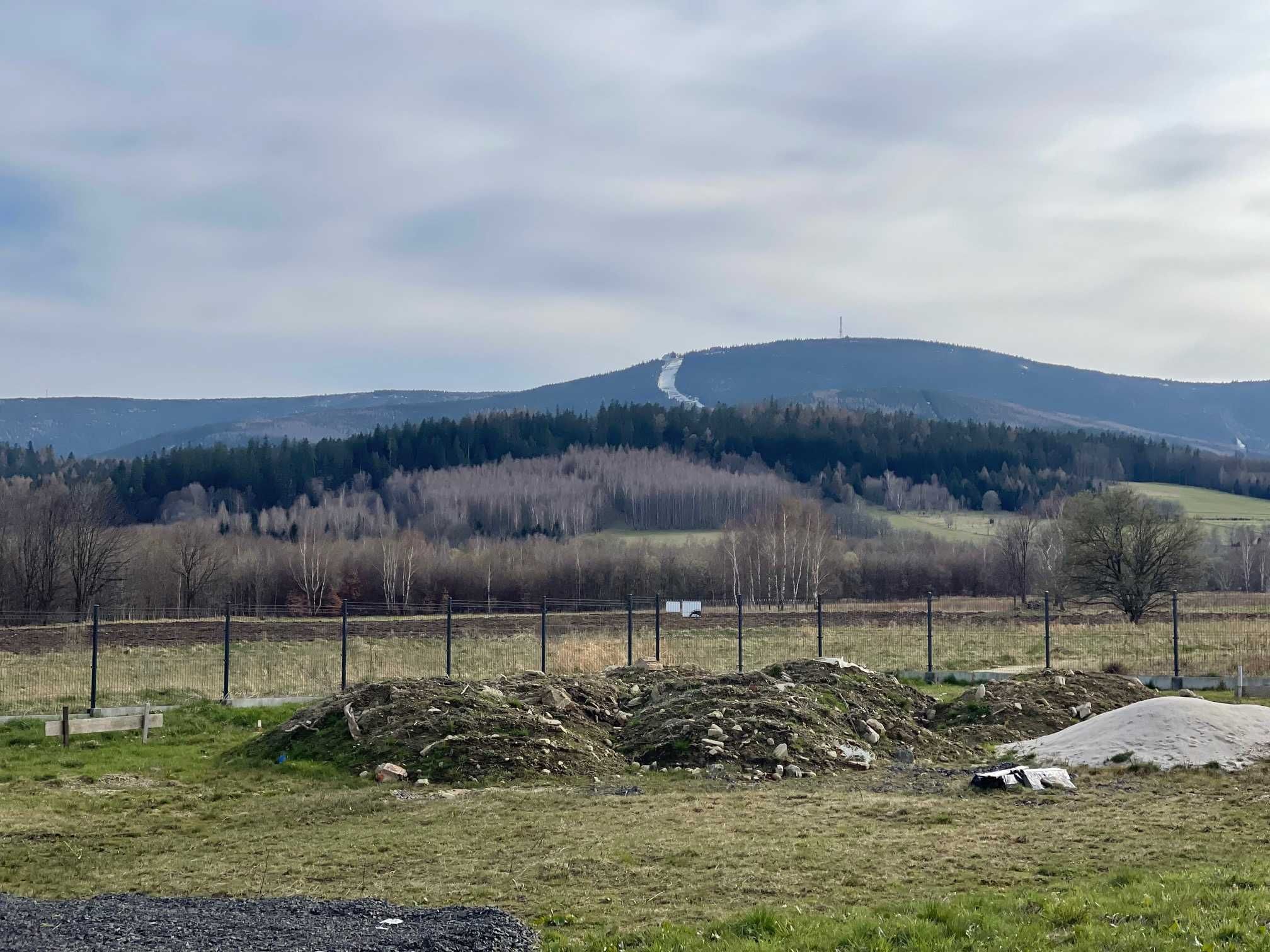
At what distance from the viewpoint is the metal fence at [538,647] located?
94.7ft

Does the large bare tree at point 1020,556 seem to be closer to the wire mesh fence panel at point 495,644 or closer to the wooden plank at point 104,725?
the wire mesh fence panel at point 495,644

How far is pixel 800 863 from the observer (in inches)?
458

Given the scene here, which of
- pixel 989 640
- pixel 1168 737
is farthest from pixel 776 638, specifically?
pixel 1168 737

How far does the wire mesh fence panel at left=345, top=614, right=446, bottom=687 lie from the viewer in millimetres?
31891

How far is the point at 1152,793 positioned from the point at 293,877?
10.9 meters

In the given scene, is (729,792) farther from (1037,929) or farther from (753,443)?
(753,443)

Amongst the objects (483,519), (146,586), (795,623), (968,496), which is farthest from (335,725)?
(968,496)

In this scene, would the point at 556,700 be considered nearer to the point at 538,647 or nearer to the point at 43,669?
the point at 43,669

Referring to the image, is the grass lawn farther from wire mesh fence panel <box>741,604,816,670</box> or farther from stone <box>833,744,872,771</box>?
wire mesh fence panel <box>741,604,816,670</box>

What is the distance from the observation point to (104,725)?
2105 cm

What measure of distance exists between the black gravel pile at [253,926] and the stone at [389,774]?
765cm

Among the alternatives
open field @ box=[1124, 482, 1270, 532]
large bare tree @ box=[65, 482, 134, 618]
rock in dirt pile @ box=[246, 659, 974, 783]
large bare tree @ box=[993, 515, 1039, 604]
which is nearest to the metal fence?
rock in dirt pile @ box=[246, 659, 974, 783]

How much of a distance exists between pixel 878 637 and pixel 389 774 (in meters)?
29.3

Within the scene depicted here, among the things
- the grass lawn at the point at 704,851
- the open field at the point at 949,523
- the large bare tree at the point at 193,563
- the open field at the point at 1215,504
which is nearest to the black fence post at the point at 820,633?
the grass lawn at the point at 704,851
